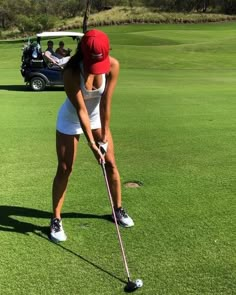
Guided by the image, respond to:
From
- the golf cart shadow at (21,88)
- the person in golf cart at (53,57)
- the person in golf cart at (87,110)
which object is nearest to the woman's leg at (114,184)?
the person in golf cart at (87,110)

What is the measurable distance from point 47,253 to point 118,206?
0.92 metres

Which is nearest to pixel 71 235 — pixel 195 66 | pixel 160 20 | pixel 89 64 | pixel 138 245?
pixel 138 245

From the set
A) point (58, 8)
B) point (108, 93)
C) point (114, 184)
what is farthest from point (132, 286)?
point (58, 8)

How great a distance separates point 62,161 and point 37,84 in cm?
1141

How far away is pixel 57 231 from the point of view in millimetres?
4031

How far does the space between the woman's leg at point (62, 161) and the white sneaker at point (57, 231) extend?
0.07m

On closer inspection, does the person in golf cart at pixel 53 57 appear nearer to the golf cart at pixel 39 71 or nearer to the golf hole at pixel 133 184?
the golf cart at pixel 39 71

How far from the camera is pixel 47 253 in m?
3.76

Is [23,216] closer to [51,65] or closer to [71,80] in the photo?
[71,80]

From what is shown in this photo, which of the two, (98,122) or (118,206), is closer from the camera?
(98,122)

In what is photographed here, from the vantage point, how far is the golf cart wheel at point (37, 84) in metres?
14.9

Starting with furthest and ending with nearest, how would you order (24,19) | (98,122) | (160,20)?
(24,19) → (160,20) → (98,122)

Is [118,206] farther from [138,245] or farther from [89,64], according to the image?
[89,64]

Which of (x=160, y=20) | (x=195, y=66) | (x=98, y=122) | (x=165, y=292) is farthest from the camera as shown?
(x=160, y=20)
